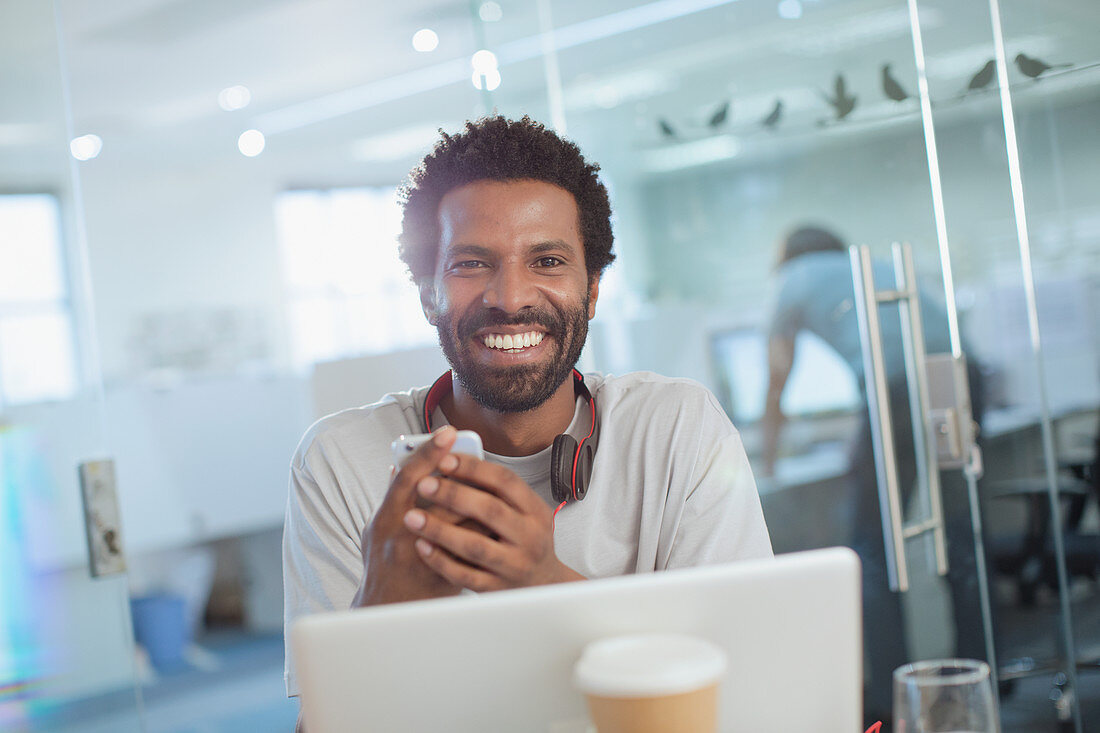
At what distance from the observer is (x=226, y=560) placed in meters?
6.57

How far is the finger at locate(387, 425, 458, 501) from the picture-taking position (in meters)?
0.96

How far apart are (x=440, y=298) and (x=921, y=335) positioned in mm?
1304

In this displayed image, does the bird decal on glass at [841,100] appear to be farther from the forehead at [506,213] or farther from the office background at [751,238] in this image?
the forehead at [506,213]

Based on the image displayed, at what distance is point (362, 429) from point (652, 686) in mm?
899

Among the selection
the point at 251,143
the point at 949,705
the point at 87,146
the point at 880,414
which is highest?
the point at 251,143

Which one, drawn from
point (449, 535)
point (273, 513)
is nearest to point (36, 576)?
point (449, 535)

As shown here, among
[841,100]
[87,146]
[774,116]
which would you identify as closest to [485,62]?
[774,116]

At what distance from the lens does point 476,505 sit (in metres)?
0.94

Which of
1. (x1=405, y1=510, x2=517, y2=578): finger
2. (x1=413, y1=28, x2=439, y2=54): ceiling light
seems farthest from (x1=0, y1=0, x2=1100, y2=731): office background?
(x1=413, y1=28, x2=439, y2=54): ceiling light

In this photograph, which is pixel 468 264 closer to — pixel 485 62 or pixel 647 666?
pixel 647 666

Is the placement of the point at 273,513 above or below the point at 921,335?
below

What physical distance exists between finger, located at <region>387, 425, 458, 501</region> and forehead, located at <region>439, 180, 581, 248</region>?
0.52m

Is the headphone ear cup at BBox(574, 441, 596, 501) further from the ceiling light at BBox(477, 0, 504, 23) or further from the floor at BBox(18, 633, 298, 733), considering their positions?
the floor at BBox(18, 633, 298, 733)

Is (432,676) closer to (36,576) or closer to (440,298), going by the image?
(440,298)
